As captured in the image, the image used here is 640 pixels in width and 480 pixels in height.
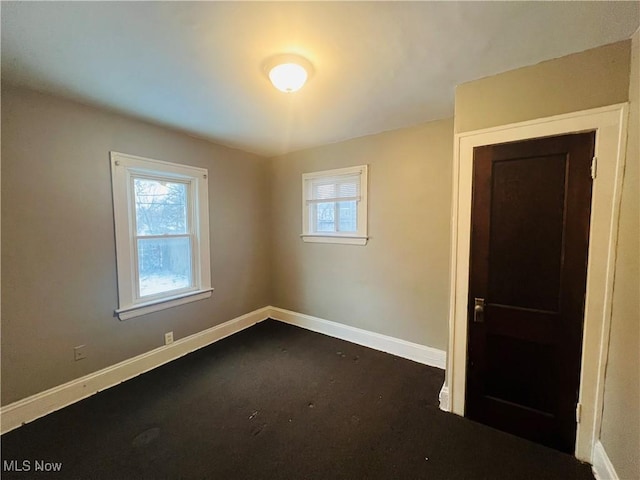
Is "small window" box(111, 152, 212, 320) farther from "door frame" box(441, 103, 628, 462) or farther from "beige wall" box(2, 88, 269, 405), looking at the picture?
"door frame" box(441, 103, 628, 462)

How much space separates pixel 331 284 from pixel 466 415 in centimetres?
190

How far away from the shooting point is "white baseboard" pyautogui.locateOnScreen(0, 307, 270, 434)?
6.15 feet

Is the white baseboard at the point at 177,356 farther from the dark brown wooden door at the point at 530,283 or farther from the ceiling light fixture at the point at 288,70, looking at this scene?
the ceiling light fixture at the point at 288,70

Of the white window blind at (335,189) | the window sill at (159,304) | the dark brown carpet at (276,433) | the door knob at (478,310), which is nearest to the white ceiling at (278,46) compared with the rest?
the white window blind at (335,189)

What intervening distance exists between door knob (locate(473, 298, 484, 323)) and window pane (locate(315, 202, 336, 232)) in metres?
1.87

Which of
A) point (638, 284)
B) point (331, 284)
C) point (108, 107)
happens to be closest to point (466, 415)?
point (638, 284)

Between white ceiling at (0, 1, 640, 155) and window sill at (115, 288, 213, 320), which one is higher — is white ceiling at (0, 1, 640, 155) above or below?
above

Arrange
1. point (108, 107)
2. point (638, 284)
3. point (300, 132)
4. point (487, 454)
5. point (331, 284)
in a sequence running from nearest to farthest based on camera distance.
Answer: point (638, 284)
point (487, 454)
point (108, 107)
point (300, 132)
point (331, 284)

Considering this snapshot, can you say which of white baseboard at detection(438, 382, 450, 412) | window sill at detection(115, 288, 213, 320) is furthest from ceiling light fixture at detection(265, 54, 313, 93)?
white baseboard at detection(438, 382, 450, 412)

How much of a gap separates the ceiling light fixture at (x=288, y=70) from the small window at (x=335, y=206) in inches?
59.1

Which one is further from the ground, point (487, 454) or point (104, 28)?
point (104, 28)

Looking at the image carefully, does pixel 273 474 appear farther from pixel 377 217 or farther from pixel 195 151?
pixel 195 151

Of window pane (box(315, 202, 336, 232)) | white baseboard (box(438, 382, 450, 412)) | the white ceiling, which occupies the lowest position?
white baseboard (box(438, 382, 450, 412))

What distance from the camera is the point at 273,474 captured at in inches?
60.5
